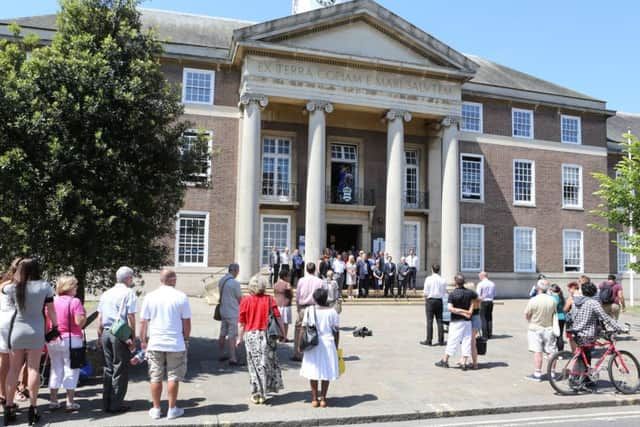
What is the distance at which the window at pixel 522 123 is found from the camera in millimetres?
27062

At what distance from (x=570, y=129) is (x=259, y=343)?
2681 centimetres

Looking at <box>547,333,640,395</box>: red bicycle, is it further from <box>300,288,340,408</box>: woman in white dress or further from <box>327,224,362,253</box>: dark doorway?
<box>327,224,362,253</box>: dark doorway

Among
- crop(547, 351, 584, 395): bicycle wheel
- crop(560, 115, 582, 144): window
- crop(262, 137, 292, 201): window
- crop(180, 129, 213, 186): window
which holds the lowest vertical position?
crop(547, 351, 584, 395): bicycle wheel

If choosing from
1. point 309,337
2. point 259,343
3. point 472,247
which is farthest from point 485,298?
point 472,247

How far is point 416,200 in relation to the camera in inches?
998

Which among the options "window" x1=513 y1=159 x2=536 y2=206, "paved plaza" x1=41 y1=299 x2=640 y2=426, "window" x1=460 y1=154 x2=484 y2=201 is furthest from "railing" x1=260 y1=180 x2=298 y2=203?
"paved plaza" x1=41 y1=299 x2=640 y2=426

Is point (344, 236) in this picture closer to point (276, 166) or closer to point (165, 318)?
point (276, 166)

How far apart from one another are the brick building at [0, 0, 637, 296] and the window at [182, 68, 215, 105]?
0.06 m

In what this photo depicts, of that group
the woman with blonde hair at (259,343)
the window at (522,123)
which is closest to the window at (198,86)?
the window at (522,123)

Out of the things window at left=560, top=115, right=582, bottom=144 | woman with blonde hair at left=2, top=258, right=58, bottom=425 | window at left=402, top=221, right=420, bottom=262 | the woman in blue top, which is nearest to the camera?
woman with blonde hair at left=2, top=258, right=58, bottom=425

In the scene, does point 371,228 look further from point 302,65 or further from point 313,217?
point 302,65

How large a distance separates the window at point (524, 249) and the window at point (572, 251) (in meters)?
2.11

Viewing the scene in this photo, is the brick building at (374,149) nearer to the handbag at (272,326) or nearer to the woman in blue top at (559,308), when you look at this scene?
the woman in blue top at (559,308)

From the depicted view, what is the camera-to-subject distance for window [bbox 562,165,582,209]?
2781cm
